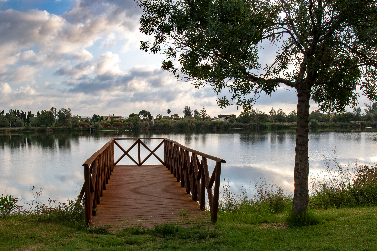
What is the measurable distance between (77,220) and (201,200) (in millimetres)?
2232

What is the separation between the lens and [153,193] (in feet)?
21.7

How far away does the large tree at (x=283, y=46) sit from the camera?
448 cm

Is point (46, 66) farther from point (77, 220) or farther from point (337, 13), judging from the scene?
point (337, 13)

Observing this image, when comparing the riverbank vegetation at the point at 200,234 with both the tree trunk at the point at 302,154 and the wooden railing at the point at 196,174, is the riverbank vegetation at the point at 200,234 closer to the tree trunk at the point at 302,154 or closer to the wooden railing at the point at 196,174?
the tree trunk at the point at 302,154

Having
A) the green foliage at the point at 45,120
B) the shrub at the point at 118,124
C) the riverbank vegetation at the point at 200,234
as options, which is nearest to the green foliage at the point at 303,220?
the riverbank vegetation at the point at 200,234

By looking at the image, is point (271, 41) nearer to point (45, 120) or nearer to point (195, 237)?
point (195, 237)

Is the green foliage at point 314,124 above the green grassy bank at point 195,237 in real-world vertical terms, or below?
above

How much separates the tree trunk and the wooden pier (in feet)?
5.12

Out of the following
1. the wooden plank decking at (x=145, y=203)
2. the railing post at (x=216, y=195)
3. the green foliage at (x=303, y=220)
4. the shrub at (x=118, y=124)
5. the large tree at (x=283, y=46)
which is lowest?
the green foliage at (x=303, y=220)

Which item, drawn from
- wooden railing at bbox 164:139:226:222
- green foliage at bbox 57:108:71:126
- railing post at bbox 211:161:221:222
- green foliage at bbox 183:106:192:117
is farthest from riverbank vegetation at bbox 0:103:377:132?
railing post at bbox 211:161:221:222

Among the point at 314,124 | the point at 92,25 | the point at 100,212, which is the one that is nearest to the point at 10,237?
the point at 100,212

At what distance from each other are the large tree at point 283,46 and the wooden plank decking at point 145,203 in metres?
2.13

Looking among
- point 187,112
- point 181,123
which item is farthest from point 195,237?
point 187,112

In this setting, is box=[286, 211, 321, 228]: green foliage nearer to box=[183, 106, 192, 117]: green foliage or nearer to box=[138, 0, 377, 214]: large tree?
box=[138, 0, 377, 214]: large tree
